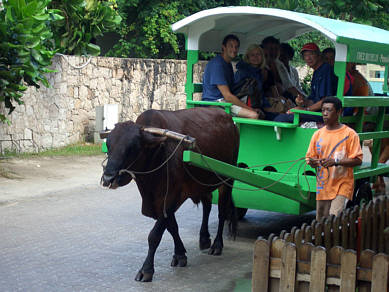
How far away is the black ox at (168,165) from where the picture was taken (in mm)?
6406

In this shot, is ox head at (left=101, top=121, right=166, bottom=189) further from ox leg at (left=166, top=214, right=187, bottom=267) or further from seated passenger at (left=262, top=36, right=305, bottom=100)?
seated passenger at (left=262, top=36, right=305, bottom=100)

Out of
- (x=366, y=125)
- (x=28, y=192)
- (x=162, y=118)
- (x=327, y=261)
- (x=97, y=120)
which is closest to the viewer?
(x=327, y=261)

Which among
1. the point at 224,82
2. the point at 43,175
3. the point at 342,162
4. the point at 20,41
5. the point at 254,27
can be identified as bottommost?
the point at 43,175

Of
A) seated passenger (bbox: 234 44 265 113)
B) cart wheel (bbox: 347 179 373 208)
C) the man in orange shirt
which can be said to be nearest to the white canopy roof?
seated passenger (bbox: 234 44 265 113)

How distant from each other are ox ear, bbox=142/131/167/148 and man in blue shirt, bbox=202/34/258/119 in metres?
2.15

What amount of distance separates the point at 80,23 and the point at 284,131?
6.71 m

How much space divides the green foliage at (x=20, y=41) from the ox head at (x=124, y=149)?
481 cm

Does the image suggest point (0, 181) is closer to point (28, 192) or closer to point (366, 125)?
point (28, 192)

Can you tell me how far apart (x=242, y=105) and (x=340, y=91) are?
1.39 m

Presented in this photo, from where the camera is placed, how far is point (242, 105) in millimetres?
8531

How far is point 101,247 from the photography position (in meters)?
7.77

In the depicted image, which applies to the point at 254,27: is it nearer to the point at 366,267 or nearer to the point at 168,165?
the point at 168,165

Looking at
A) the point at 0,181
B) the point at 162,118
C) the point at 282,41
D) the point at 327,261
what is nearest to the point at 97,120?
the point at 0,181

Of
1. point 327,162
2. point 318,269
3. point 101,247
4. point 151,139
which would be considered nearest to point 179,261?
point 101,247
